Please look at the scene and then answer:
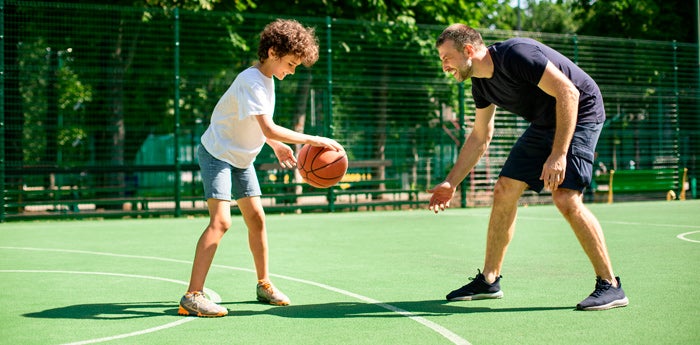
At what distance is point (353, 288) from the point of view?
5.79 metres

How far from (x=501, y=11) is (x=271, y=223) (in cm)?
1626

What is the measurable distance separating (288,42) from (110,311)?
6.24 feet

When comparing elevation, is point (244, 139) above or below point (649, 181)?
above

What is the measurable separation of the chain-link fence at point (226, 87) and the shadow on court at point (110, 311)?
28.1 feet

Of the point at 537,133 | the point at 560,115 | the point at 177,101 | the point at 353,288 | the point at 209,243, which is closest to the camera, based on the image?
the point at 560,115

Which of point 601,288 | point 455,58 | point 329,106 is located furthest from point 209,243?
point 329,106

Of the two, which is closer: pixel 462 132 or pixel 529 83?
pixel 529 83

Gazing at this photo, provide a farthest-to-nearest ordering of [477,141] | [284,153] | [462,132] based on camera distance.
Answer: [462,132] < [477,141] < [284,153]

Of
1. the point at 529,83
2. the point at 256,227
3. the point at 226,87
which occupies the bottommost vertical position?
the point at 256,227

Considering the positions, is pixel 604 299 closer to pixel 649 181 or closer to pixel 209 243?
pixel 209 243

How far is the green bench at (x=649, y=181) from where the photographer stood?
61.6 ft

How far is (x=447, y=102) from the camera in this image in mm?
17609

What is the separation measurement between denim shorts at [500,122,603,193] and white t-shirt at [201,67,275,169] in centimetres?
156

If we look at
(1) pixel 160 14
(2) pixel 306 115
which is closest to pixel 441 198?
(1) pixel 160 14
